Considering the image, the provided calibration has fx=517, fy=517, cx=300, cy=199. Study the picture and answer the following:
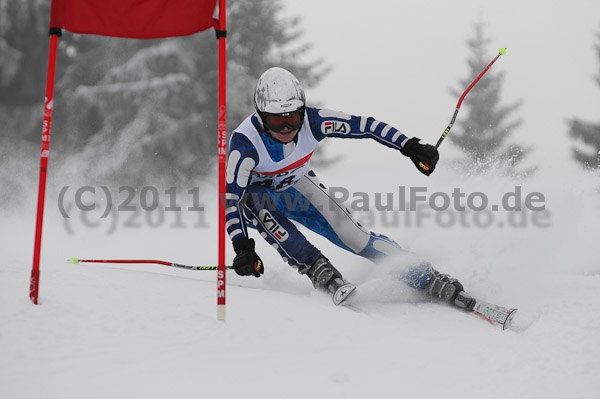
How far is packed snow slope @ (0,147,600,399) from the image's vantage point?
89.7 inches

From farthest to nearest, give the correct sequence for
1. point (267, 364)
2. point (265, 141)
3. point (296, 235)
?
point (296, 235)
point (265, 141)
point (267, 364)

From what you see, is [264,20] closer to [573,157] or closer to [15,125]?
[15,125]

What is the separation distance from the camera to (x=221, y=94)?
120 inches

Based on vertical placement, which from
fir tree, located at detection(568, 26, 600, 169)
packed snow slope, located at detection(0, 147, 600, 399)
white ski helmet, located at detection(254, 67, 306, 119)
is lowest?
packed snow slope, located at detection(0, 147, 600, 399)

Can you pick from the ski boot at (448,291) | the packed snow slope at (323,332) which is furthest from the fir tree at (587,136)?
the ski boot at (448,291)

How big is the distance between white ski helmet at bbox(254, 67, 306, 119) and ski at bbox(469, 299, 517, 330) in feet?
6.37

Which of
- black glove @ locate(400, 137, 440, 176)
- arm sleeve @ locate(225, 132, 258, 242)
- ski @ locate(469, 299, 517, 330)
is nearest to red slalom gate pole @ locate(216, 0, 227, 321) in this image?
arm sleeve @ locate(225, 132, 258, 242)

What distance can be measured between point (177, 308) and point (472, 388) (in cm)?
165

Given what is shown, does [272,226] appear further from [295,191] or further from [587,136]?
[587,136]

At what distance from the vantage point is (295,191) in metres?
4.35

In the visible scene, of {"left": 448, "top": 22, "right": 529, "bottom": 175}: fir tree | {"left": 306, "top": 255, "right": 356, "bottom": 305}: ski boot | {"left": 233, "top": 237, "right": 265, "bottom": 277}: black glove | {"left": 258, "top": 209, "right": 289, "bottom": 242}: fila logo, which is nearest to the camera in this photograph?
{"left": 233, "top": 237, "right": 265, "bottom": 277}: black glove

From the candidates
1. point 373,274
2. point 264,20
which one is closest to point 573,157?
point 264,20

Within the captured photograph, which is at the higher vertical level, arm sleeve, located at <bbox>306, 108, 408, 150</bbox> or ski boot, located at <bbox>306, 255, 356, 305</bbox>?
arm sleeve, located at <bbox>306, 108, 408, 150</bbox>

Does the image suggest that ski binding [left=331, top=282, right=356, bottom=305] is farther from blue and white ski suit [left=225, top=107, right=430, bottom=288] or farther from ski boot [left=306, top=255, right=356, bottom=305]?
blue and white ski suit [left=225, top=107, right=430, bottom=288]
